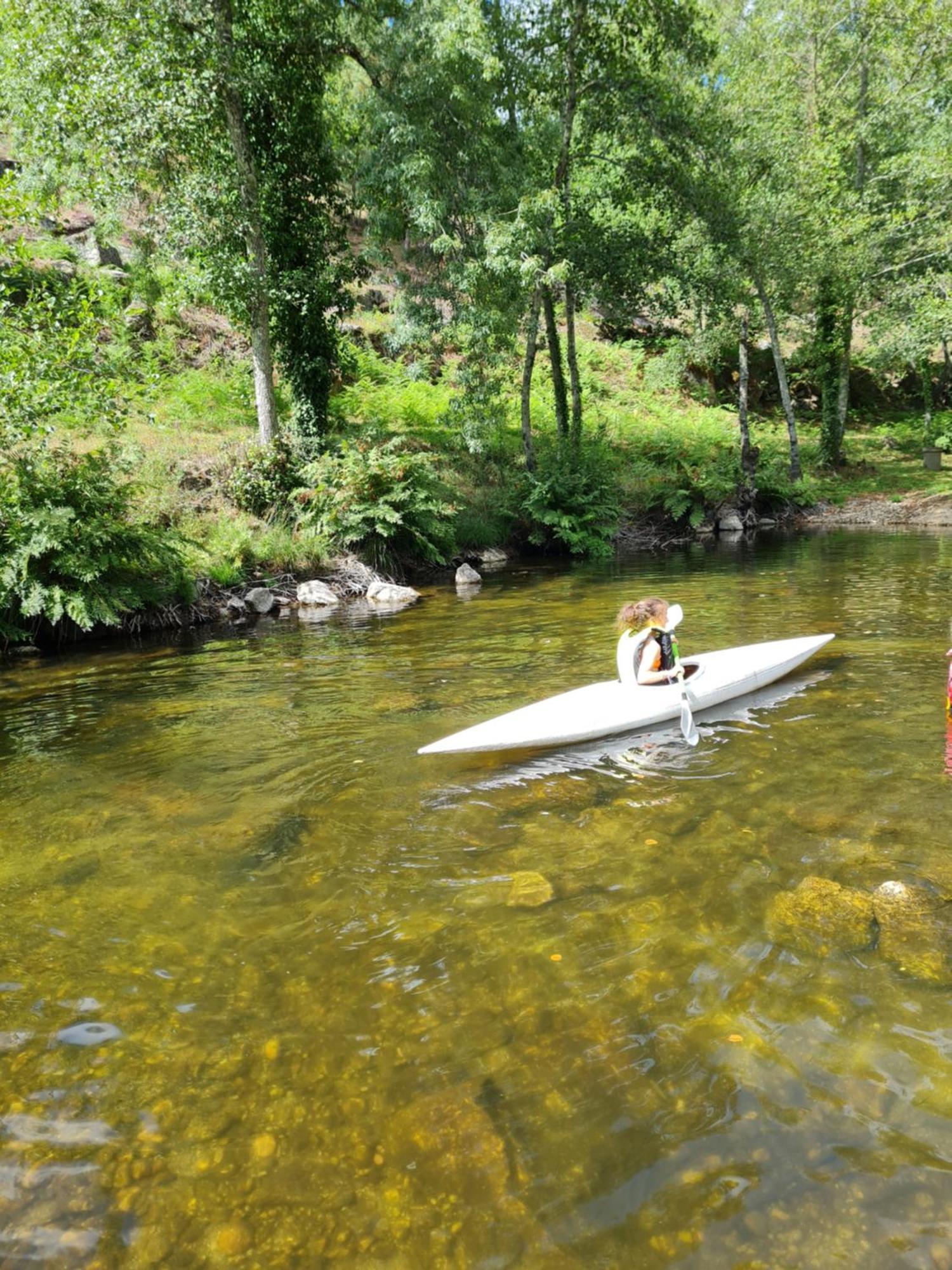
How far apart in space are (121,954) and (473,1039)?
1.62 metres

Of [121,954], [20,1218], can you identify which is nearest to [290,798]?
[121,954]

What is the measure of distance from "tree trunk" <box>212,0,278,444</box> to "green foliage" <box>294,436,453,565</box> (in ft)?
5.26

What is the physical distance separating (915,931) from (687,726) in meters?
2.56

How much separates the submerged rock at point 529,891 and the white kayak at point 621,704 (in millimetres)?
1618

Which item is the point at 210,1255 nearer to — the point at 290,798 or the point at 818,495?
the point at 290,798

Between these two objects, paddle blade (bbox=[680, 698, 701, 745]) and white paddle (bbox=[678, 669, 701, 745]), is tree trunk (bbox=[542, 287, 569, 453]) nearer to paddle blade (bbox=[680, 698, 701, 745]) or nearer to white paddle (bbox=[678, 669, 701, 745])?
white paddle (bbox=[678, 669, 701, 745])

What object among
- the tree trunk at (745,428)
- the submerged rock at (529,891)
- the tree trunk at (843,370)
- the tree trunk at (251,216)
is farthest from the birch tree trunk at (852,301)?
the submerged rock at (529,891)

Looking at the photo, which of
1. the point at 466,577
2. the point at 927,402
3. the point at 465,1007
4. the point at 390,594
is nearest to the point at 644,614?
the point at 465,1007

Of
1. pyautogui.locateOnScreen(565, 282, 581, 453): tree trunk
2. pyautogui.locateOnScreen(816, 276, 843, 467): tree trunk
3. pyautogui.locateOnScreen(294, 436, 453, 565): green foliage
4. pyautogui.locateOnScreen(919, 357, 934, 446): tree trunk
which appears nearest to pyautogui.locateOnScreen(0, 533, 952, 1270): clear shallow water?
pyautogui.locateOnScreen(294, 436, 453, 565): green foliage

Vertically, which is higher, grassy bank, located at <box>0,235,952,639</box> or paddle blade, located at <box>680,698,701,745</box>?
Answer: grassy bank, located at <box>0,235,952,639</box>

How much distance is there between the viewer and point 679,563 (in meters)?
15.2

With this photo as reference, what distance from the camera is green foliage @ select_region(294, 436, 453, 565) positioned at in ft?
42.6

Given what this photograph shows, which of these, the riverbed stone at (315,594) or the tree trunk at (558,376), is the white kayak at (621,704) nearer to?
the riverbed stone at (315,594)

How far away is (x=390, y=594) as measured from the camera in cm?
1248
